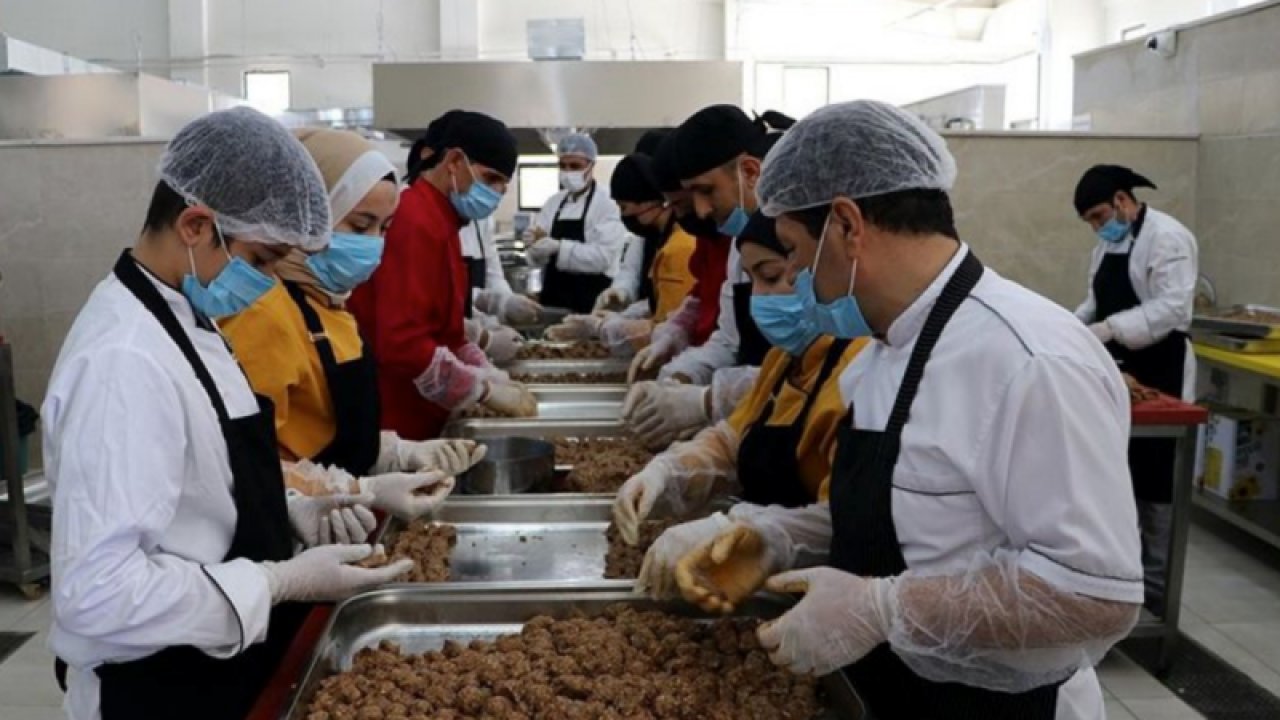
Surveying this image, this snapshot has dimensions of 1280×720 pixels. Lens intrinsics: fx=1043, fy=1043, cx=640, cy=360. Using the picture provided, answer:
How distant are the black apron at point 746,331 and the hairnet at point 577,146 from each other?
2832 millimetres

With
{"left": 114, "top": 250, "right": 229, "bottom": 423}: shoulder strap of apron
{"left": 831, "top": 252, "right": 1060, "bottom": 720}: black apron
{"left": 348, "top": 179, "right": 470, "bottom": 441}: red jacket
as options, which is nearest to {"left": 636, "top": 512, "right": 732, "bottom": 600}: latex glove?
{"left": 831, "top": 252, "right": 1060, "bottom": 720}: black apron

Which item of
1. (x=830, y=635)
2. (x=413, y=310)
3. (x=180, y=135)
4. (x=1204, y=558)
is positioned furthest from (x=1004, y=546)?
(x=1204, y=558)

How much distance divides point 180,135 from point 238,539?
1.83ft

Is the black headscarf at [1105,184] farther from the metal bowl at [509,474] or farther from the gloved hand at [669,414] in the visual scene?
the metal bowl at [509,474]

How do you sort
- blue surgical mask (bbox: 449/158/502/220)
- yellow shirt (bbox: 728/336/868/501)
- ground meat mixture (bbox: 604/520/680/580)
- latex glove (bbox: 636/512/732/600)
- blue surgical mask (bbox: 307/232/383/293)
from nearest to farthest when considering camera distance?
latex glove (bbox: 636/512/732/600) → yellow shirt (bbox: 728/336/868/501) → ground meat mixture (bbox: 604/520/680/580) → blue surgical mask (bbox: 307/232/383/293) → blue surgical mask (bbox: 449/158/502/220)

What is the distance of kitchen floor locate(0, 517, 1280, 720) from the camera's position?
320 centimetres

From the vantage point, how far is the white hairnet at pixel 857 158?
1.26 m

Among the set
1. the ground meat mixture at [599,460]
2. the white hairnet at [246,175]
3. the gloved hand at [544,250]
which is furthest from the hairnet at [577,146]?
the white hairnet at [246,175]

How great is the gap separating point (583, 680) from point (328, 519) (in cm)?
61

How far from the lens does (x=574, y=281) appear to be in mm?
5969

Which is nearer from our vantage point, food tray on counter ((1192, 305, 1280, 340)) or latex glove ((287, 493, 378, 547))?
latex glove ((287, 493, 378, 547))

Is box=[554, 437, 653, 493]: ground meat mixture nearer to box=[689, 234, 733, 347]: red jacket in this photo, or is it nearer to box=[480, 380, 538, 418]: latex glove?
box=[480, 380, 538, 418]: latex glove

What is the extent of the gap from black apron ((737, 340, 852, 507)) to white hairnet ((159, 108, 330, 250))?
2.73ft

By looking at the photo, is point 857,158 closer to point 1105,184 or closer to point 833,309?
point 833,309
